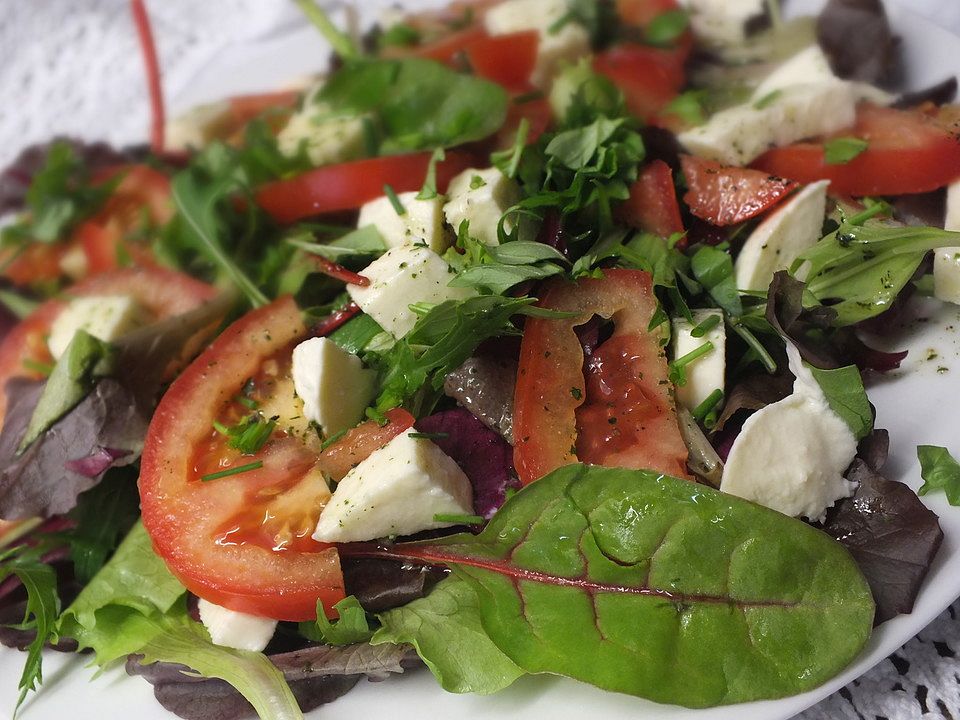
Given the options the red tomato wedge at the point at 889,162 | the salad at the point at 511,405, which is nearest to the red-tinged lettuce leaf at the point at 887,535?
the salad at the point at 511,405

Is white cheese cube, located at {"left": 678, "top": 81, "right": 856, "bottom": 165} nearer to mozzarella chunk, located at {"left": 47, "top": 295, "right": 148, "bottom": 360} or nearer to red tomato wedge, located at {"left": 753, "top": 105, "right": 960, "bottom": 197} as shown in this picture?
red tomato wedge, located at {"left": 753, "top": 105, "right": 960, "bottom": 197}

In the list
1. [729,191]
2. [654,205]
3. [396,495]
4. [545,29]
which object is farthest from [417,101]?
[396,495]

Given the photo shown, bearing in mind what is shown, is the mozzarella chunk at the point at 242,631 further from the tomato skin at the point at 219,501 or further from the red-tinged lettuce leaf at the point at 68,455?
the red-tinged lettuce leaf at the point at 68,455

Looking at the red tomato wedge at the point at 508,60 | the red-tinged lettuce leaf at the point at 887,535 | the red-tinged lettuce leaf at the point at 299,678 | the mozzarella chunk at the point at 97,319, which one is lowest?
the red-tinged lettuce leaf at the point at 299,678

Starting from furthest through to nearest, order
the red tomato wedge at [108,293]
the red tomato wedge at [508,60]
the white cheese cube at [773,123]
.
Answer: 1. the red tomato wedge at [508,60]
2. the red tomato wedge at [108,293]
3. the white cheese cube at [773,123]

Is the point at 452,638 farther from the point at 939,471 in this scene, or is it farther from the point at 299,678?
the point at 939,471

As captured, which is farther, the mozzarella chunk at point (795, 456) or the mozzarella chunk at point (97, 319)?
the mozzarella chunk at point (97, 319)

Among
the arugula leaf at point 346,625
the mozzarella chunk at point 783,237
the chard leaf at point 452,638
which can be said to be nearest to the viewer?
the chard leaf at point 452,638
